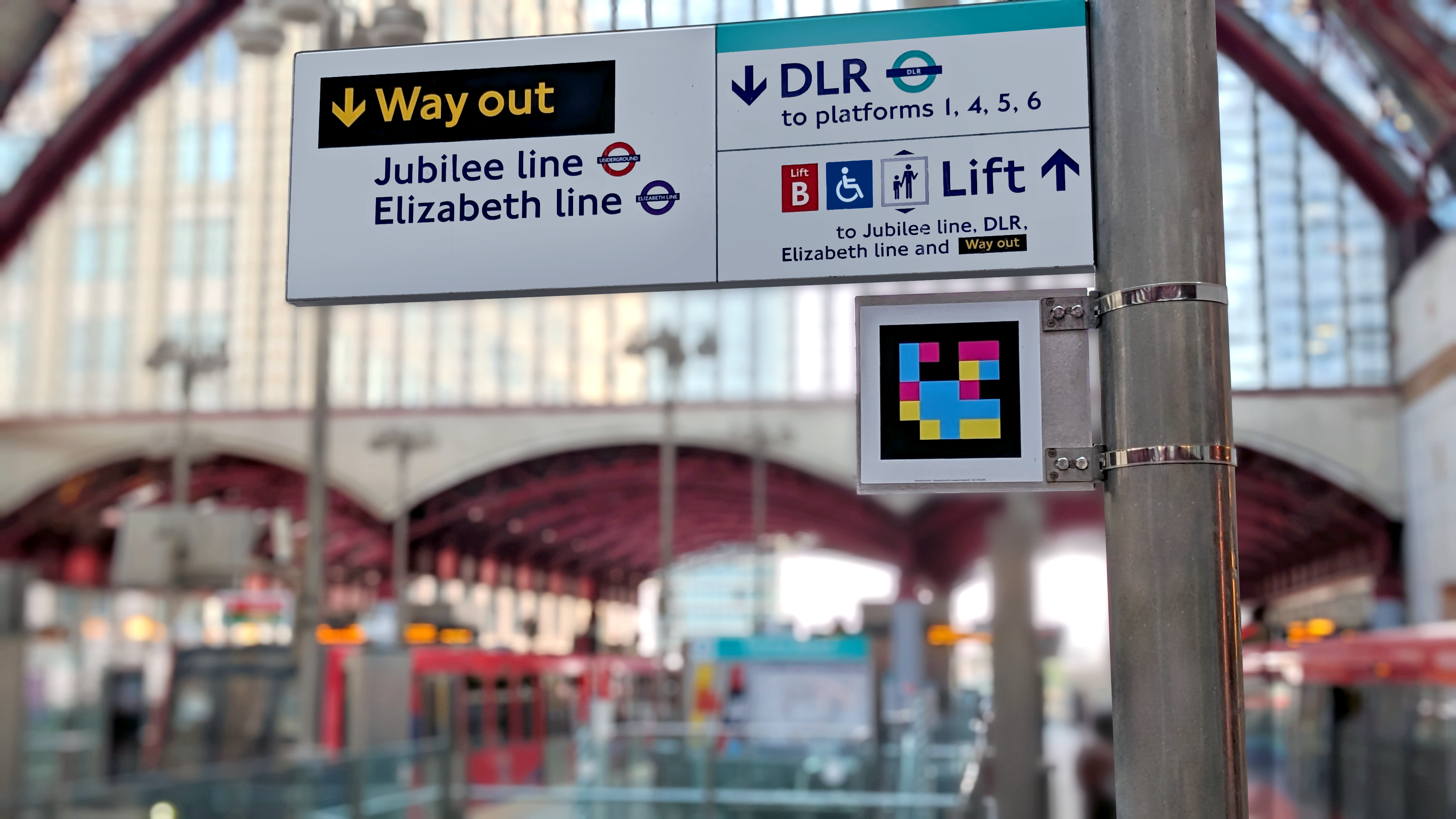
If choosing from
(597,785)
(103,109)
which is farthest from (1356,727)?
(103,109)

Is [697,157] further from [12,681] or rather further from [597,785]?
[597,785]

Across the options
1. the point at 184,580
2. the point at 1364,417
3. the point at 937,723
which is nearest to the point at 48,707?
the point at 184,580

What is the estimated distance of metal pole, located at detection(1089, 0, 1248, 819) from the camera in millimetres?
3072

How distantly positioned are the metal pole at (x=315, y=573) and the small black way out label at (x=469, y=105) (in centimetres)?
1124

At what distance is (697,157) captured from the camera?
3.68m

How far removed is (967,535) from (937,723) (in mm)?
24366

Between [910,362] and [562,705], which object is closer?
[910,362]

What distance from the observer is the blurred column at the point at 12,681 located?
39.1ft

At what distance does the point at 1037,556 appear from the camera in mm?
11227

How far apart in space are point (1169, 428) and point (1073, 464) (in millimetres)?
248

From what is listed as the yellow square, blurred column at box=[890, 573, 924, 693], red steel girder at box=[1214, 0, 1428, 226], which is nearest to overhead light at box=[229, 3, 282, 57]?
red steel girder at box=[1214, 0, 1428, 226]

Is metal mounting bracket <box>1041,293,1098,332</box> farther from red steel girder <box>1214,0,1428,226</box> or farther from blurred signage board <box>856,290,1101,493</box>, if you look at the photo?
red steel girder <box>1214,0,1428,226</box>

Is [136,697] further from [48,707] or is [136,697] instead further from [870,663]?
[870,663]

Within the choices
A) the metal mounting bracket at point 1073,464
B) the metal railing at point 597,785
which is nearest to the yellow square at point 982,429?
the metal mounting bracket at point 1073,464
